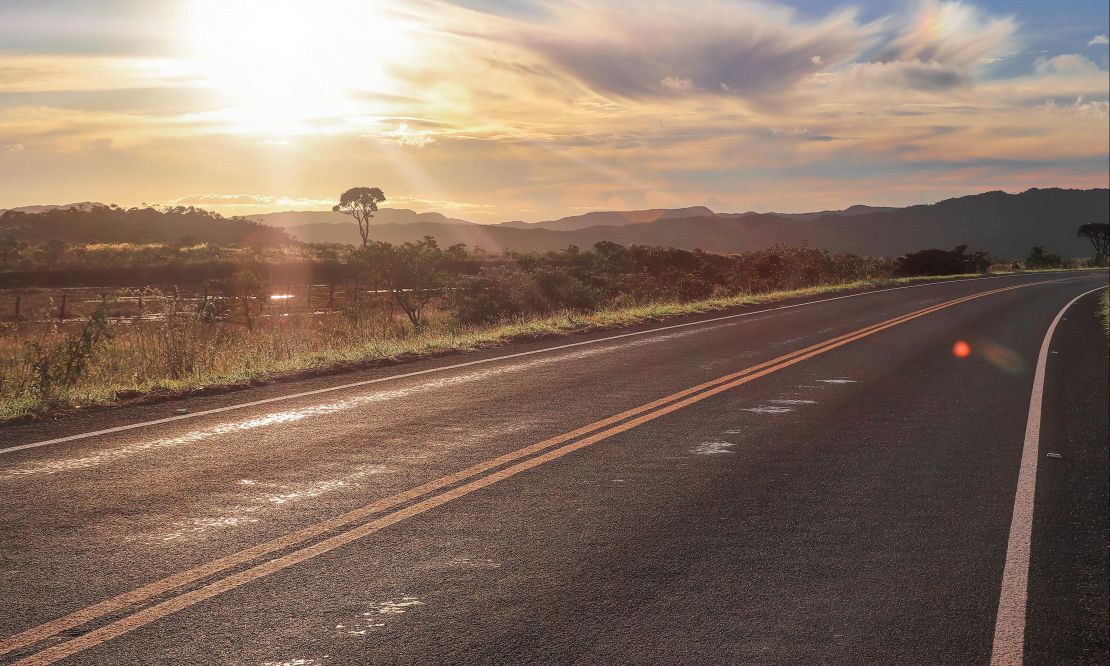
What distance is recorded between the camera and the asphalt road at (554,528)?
3.91 metres

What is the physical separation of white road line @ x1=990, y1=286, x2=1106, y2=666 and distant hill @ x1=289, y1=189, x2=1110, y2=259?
159 meters

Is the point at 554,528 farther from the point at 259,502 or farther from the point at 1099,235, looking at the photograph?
the point at 1099,235

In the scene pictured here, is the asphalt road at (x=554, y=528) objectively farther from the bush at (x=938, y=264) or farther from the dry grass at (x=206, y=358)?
the bush at (x=938, y=264)

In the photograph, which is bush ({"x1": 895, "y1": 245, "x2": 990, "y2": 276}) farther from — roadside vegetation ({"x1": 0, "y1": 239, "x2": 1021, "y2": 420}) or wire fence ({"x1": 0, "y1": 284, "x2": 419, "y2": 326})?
wire fence ({"x1": 0, "y1": 284, "x2": 419, "y2": 326})

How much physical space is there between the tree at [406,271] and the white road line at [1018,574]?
870 inches

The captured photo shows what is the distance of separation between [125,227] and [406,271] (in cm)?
7638

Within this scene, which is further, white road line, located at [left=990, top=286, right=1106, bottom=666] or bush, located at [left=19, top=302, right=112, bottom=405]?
bush, located at [left=19, top=302, right=112, bottom=405]

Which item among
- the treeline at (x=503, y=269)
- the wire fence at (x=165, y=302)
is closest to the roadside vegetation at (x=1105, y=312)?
the treeline at (x=503, y=269)

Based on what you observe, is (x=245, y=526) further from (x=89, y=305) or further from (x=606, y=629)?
(x=89, y=305)

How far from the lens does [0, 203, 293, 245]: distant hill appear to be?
8588 cm

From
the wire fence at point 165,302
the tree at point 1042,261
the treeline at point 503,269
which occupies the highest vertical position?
the tree at point 1042,261


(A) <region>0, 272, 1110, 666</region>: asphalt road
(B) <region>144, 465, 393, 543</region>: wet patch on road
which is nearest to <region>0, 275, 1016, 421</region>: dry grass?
(A) <region>0, 272, 1110, 666</region>: asphalt road

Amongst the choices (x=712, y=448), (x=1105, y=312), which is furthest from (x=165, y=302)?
(x=1105, y=312)

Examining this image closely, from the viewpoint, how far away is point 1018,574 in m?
4.88
